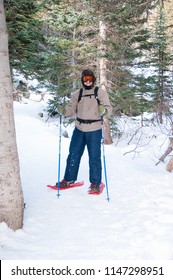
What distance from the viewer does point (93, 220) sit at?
4.43m

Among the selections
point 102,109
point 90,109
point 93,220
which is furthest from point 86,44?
point 93,220

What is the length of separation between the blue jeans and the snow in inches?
12.9

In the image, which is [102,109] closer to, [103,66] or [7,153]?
[7,153]

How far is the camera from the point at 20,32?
45.1ft

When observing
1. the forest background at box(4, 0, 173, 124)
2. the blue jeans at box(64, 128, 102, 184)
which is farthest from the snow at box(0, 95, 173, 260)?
the forest background at box(4, 0, 173, 124)

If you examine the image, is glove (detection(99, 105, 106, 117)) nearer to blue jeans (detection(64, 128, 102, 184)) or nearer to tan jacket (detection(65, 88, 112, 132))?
tan jacket (detection(65, 88, 112, 132))

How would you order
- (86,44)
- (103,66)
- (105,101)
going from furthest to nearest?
(103,66) < (86,44) < (105,101)

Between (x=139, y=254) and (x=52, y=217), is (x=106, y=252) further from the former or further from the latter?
(x=52, y=217)

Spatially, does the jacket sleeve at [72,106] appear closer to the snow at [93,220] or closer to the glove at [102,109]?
the glove at [102,109]

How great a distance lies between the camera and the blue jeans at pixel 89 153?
5.60 meters

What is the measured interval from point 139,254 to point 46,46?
14605mm

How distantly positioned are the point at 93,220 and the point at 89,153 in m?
1.55

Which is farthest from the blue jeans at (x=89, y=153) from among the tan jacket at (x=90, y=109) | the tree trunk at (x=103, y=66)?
the tree trunk at (x=103, y=66)

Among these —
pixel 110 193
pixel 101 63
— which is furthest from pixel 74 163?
pixel 101 63
